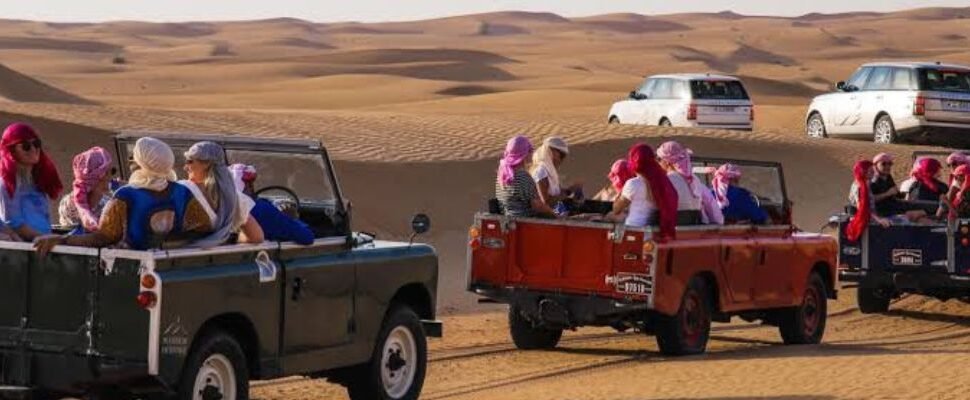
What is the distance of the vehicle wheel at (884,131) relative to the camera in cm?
3397

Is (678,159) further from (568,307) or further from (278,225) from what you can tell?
(278,225)

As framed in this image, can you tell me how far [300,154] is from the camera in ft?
40.8

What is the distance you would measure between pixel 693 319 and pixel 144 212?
6.50 m

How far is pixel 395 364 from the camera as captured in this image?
12.6 meters

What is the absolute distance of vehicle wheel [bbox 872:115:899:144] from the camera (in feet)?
111

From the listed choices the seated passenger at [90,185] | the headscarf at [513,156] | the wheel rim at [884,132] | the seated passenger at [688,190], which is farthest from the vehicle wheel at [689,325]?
the wheel rim at [884,132]

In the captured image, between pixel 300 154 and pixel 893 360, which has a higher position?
pixel 300 154

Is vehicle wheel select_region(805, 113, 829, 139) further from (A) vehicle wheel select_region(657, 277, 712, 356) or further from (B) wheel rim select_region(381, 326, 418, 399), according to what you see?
(B) wheel rim select_region(381, 326, 418, 399)

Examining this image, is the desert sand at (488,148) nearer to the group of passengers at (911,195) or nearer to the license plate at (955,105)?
the group of passengers at (911,195)

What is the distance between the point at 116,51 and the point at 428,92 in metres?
45.9

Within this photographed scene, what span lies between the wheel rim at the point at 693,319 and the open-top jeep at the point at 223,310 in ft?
11.9

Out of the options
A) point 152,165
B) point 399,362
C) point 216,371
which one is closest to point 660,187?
point 399,362

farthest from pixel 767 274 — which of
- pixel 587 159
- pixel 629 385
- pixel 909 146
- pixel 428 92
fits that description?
pixel 428 92

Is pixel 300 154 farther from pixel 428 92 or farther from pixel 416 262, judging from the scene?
pixel 428 92
